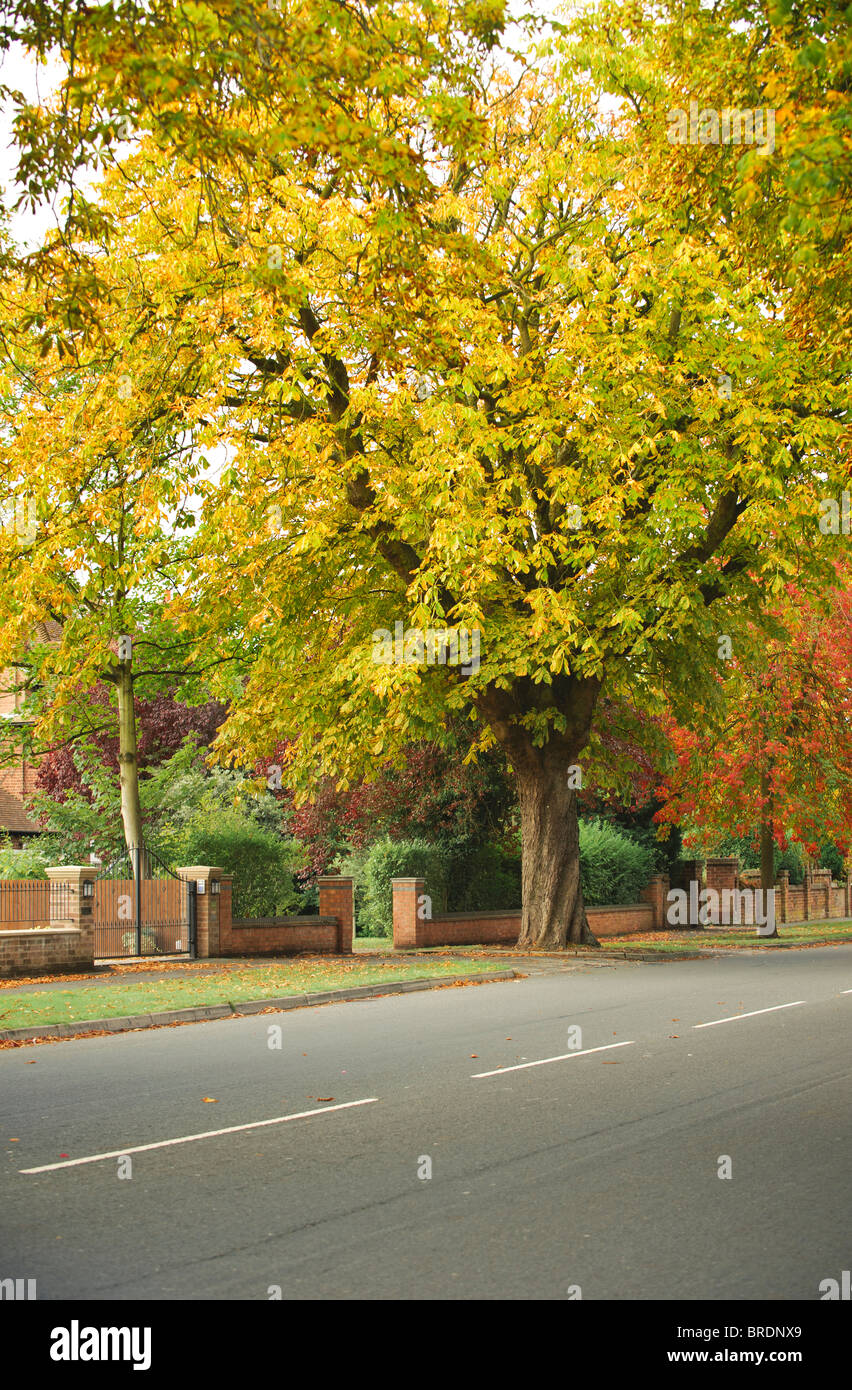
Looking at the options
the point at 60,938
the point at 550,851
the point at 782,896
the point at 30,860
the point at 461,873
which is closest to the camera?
the point at 60,938

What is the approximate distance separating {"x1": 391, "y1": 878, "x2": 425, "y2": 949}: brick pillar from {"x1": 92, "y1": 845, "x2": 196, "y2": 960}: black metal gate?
5.47 m

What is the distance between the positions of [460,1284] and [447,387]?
1563 cm

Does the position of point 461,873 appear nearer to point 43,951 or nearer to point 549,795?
point 549,795

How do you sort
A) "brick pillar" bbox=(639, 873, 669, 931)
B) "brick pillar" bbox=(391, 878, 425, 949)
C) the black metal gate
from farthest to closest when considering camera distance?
"brick pillar" bbox=(639, 873, 669, 931)
"brick pillar" bbox=(391, 878, 425, 949)
the black metal gate

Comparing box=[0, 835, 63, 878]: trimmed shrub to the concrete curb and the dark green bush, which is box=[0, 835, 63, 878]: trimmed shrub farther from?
the dark green bush

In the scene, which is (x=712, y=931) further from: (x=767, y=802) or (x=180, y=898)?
(x=180, y=898)

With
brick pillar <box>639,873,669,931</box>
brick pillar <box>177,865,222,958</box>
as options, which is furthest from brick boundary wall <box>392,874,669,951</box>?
brick pillar <box>177,865,222,958</box>

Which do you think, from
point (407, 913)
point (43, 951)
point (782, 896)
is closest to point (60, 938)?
point (43, 951)

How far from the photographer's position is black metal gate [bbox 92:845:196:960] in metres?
22.0

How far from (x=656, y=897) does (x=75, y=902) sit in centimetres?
1965

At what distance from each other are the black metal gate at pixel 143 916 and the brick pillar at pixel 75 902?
3.37 ft

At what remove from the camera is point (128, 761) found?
85.1ft

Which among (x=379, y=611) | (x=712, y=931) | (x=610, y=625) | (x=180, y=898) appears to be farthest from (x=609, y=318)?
(x=712, y=931)

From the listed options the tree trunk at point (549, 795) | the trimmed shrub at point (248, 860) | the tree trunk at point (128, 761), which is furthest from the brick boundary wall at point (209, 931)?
the tree trunk at point (549, 795)
